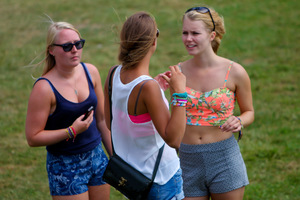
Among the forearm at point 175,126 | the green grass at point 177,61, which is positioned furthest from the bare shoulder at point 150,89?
the green grass at point 177,61

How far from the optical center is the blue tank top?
327cm

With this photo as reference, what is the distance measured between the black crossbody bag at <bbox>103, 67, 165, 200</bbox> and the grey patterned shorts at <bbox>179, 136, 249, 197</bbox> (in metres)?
0.68

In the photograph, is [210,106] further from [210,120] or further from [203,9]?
Answer: [203,9]

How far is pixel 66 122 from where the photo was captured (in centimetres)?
335

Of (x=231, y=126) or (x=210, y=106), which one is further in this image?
(x=210, y=106)

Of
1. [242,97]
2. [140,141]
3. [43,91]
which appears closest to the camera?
[140,141]

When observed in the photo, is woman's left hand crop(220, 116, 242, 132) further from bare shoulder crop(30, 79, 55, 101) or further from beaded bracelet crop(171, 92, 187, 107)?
bare shoulder crop(30, 79, 55, 101)

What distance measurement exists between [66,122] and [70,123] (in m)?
0.03

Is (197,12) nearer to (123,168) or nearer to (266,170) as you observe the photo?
(123,168)

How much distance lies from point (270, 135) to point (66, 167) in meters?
4.02

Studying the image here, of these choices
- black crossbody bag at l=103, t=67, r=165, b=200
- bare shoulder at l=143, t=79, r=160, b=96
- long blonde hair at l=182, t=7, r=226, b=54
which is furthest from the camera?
long blonde hair at l=182, t=7, r=226, b=54

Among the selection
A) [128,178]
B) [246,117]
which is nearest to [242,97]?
[246,117]

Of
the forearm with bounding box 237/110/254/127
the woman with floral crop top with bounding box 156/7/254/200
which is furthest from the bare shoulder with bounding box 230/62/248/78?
the forearm with bounding box 237/110/254/127

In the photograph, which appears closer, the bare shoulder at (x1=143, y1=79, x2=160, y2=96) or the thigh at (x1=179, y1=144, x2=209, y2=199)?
the bare shoulder at (x1=143, y1=79, x2=160, y2=96)
